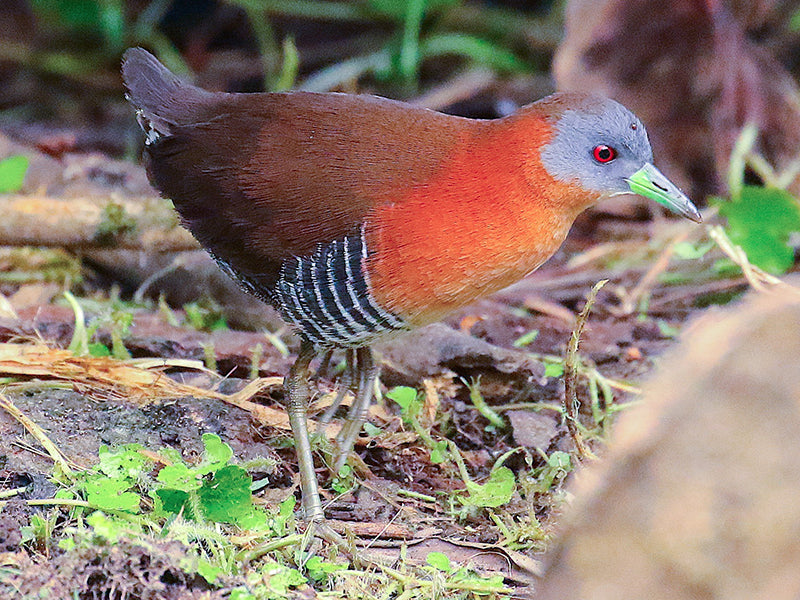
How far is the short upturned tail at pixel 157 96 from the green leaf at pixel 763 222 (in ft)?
7.69

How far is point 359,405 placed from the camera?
3.06 meters

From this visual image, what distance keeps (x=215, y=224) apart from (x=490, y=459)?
109 centimetres

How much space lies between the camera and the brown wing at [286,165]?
2.67 m

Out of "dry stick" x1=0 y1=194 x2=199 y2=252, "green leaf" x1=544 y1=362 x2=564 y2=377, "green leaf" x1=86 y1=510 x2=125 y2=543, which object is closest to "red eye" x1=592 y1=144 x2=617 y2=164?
"green leaf" x1=544 y1=362 x2=564 y2=377

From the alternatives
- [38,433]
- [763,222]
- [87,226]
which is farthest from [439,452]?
[763,222]

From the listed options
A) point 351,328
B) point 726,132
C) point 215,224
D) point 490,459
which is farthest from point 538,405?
point 726,132

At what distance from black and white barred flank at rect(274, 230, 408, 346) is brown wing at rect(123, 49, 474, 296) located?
0.13 ft

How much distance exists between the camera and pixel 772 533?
1259 millimetres

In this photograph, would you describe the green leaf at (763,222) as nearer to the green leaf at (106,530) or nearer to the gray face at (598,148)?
the gray face at (598,148)

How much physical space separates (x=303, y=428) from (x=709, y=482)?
1.70 m

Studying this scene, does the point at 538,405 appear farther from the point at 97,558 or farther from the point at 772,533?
the point at 772,533

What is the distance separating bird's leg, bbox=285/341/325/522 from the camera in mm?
2695

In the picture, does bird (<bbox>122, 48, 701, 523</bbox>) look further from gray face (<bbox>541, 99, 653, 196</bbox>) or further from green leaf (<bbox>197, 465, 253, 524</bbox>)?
green leaf (<bbox>197, 465, 253, 524</bbox>)

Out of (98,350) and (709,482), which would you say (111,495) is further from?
(709,482)
